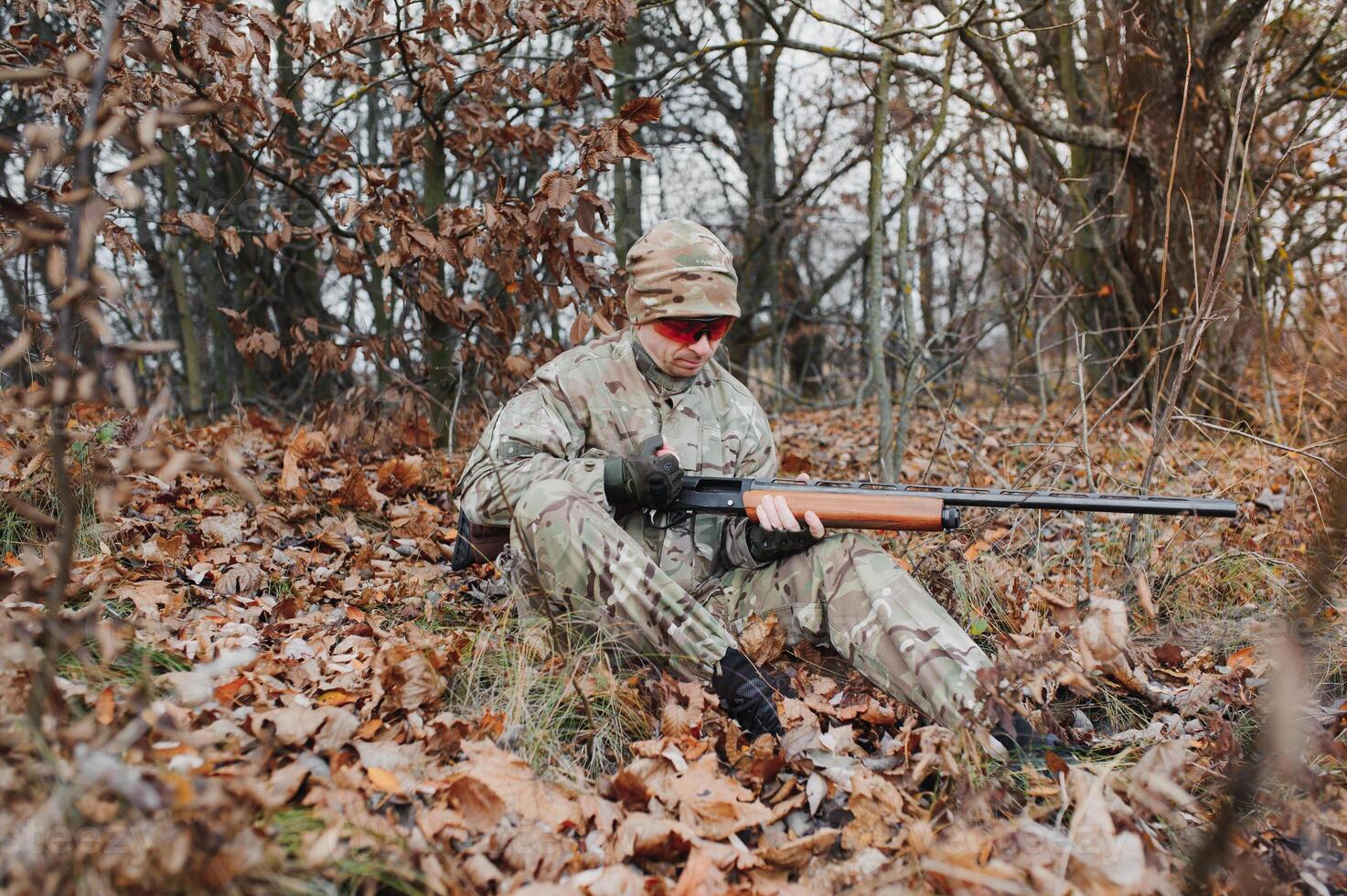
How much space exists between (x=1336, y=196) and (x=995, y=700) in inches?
327

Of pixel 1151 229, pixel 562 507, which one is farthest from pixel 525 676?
pixel 1151 229

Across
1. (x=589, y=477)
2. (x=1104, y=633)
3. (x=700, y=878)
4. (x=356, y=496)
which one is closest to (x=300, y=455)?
(x=356, y=496)

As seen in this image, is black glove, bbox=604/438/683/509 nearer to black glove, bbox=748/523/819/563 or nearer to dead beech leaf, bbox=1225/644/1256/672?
black glove, bbox=748/523/819/563

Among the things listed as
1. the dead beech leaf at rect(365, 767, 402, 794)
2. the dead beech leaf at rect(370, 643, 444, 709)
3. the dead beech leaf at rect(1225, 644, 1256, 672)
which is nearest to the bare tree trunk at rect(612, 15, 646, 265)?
the dead beech leaf at rect(370, 643, 444, 709)

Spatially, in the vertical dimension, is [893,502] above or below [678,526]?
above

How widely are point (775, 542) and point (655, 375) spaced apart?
87 centimetres

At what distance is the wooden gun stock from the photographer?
3178 millimetres

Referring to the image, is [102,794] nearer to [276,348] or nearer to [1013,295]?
[276,348]

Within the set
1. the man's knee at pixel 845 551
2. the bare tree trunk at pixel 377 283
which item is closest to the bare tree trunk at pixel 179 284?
the bare tree trunk at pixel 377 283

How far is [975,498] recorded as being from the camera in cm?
319

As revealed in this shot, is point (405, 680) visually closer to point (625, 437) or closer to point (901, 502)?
point (625, 437)

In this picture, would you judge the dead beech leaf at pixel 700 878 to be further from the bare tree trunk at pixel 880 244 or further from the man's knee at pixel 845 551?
the bare tree trunk at pixel 880 244

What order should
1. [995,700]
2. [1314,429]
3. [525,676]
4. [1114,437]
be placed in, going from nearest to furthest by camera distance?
[995,700] < [525,676] < [1314,429] < [1114,437]

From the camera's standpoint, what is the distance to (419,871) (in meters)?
1.99
